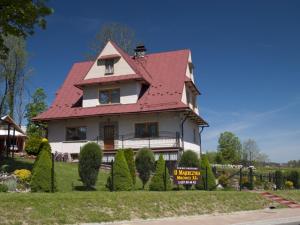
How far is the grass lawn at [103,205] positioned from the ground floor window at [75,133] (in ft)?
41.7

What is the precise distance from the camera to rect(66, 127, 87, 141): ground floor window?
117ft

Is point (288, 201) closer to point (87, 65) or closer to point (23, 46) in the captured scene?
point (87, 65)

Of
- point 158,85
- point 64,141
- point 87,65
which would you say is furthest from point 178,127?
point 87,65

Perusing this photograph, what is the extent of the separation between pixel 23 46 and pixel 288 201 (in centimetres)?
3820

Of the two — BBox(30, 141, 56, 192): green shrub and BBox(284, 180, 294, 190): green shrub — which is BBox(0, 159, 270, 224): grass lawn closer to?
BBox(30, 141, 56, 192): green shrub

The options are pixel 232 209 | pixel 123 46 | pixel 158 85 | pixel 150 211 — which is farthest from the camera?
pixel 123 46

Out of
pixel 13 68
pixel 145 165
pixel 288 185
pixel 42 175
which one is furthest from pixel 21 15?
pixel 13 68

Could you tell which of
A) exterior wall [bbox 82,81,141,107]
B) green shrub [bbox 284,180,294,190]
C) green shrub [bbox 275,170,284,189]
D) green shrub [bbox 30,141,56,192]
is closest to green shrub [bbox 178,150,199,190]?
green shrub [bbox 275,170,284,189]

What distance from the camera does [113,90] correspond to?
3531 cm

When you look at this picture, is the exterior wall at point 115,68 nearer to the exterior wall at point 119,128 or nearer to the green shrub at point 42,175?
the exterior wall at point 119,128

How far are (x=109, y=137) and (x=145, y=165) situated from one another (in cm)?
1216

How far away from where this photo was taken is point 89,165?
20.1 m

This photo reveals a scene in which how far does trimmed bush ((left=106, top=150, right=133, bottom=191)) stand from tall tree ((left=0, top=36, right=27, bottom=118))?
35.1 meters

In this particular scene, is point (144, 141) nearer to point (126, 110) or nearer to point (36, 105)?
point (126, 110)
